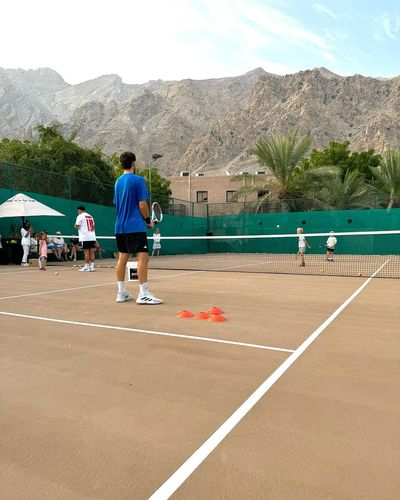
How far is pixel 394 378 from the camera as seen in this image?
105 inches

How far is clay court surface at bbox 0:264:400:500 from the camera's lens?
1.58 m

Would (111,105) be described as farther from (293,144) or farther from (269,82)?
(293,144)

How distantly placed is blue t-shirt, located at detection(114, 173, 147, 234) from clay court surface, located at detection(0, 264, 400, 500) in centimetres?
129

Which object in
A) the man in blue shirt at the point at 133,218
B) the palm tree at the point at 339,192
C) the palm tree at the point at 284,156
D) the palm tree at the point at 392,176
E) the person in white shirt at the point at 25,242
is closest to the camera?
the man in blue shirt at the point at 133,218

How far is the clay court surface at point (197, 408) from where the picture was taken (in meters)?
1.58

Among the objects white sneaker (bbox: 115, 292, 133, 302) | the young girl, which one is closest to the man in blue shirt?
white sneaker (bbox: 115, 292, 133, 302)

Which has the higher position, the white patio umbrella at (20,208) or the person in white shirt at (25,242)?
the white patio umbrella at (20,208)

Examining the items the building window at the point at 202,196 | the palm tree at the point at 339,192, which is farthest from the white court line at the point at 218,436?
the building window at the point at 202,196

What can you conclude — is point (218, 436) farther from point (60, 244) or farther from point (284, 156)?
point (284, 156)

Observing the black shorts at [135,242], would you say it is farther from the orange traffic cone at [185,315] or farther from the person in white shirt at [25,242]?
the person in white shirt at [25,242]

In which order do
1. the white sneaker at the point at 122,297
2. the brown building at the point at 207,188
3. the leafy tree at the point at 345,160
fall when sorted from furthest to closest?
the brown building at the point at 207,188, the leafy tree at the point at 345,160, the white sneaker at the point at 122,297

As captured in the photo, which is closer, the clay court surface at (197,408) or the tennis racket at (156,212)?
the clay court surface at (197,408)

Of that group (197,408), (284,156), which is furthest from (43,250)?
(284,156)

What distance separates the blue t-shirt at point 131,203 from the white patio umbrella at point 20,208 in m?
8.85
